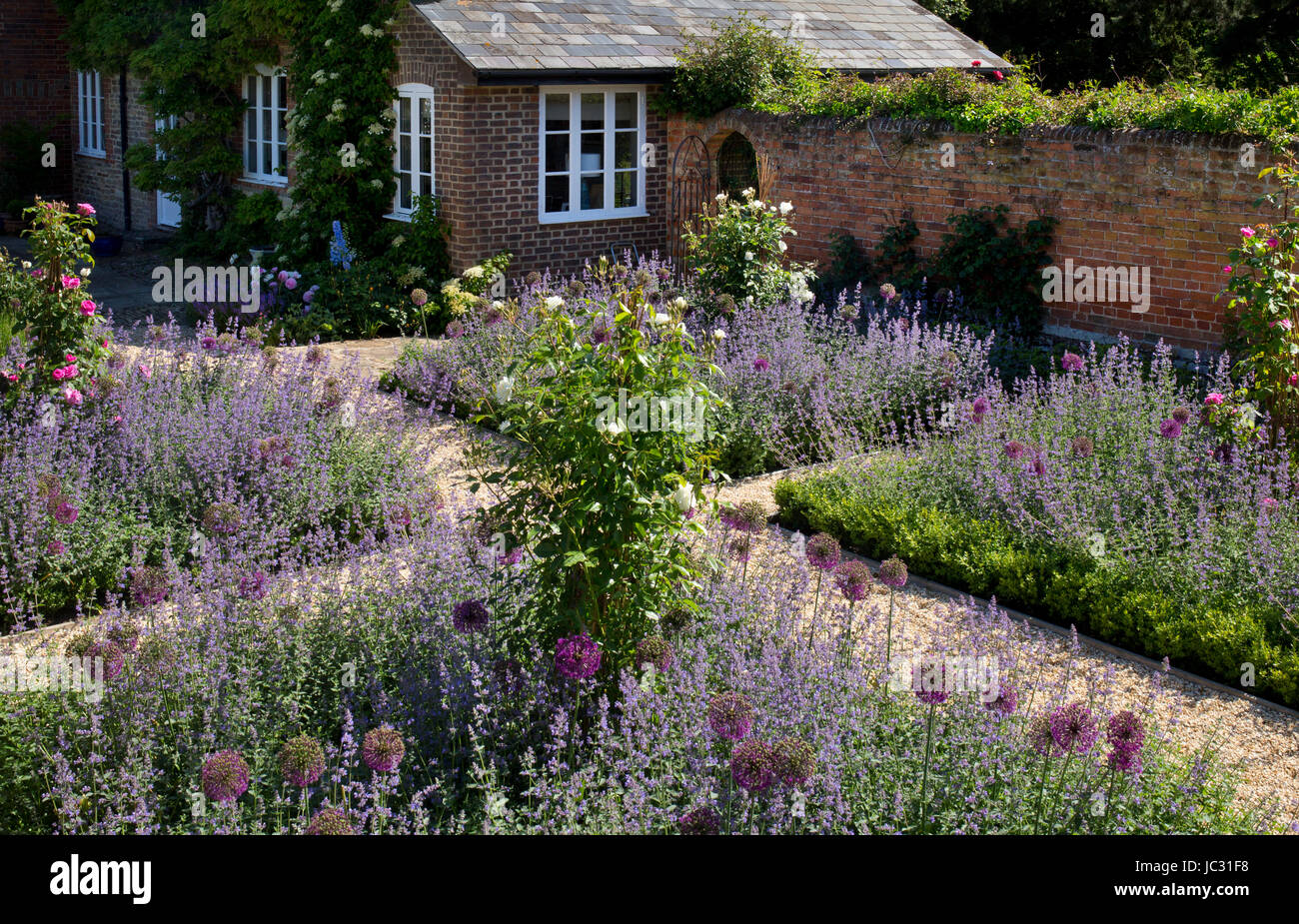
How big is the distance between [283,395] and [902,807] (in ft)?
15.6

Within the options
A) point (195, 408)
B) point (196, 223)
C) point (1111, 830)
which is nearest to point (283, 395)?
point (195, 408)

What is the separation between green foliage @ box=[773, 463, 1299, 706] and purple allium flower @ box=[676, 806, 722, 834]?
2854 mm

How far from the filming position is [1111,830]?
3.85 meters

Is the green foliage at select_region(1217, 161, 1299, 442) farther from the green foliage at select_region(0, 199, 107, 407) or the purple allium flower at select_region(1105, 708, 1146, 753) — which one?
the green foliage at select_region(0, 199, 107, 407)

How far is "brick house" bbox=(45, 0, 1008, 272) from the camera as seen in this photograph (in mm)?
13742

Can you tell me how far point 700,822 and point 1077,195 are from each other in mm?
9282

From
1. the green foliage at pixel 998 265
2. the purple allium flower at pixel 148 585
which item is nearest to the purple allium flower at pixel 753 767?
the purple allium flower at pixel 148 585

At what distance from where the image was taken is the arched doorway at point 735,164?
15.7m

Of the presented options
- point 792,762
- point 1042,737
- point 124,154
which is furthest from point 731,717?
point 124,154

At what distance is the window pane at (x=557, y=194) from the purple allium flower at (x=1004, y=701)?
36.8ft

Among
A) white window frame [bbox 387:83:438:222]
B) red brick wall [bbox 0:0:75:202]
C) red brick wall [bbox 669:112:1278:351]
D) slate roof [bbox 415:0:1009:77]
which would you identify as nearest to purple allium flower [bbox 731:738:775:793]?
red brick wall [bbox 669:112:1278:351]

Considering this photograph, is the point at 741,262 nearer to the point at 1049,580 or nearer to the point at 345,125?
the point at 1049,580

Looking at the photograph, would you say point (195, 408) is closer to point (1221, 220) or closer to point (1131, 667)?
point (1131, 667)

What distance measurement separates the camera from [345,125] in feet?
48.2
